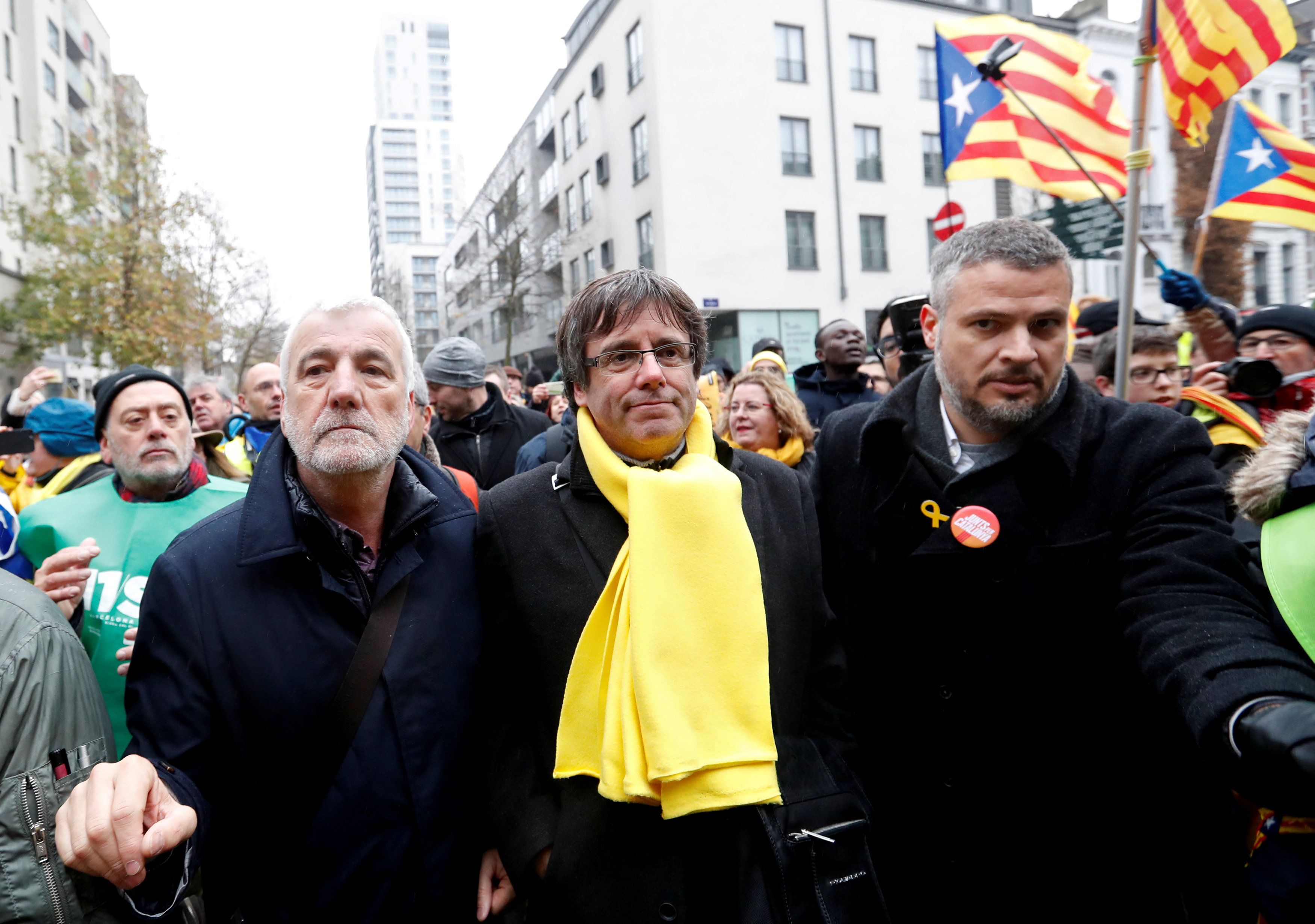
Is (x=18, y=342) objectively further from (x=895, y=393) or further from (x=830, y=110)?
(x=895, y=393)

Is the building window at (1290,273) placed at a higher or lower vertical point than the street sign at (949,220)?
higher

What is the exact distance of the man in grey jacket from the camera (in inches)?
68.5

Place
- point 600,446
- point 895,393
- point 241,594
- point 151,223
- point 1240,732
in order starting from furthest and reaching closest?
point 151,223, point 895,393, point 600,446, point 241,594, point 1240,732

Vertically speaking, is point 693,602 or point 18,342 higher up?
point 18,342

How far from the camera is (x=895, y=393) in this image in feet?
8.02

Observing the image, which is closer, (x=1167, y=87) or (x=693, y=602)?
(x=693, y=602)

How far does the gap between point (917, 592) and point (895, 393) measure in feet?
2.02

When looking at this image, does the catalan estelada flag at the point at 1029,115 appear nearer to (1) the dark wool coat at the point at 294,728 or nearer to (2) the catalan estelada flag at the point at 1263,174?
(2) the catalan estelada flag at the point at 1263,174

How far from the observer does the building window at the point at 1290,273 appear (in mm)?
27281

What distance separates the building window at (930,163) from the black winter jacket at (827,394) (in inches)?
931

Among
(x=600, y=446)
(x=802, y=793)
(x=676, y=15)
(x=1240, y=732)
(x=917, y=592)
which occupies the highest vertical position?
(x=676, y=15)

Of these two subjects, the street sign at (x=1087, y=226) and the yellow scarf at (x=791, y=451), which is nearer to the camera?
the yellow scarf at (x=791, y=451)

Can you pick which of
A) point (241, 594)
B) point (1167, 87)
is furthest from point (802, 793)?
point (1167, 87)

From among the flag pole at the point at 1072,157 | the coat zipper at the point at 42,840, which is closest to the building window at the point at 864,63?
the flag pole at the point at 1072,157
